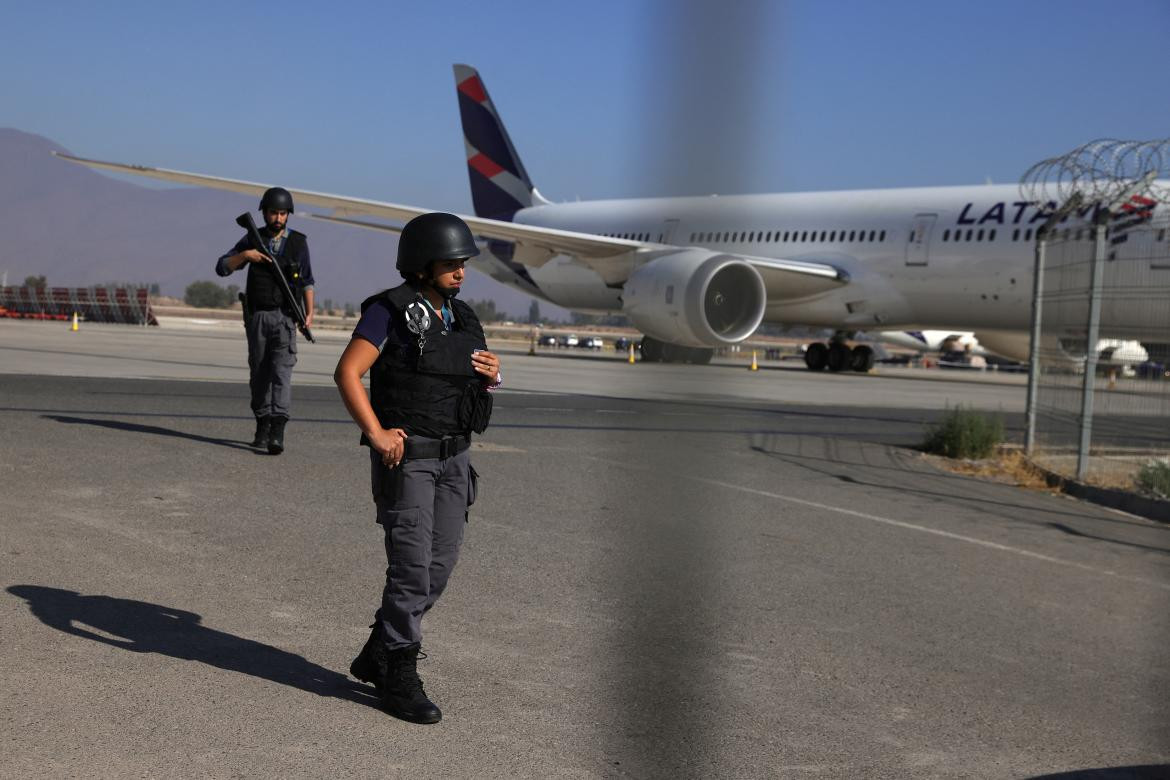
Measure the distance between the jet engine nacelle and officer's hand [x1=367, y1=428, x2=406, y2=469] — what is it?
15.7 m

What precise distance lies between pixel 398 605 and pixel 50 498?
3715mm

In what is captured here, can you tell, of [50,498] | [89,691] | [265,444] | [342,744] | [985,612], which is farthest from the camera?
[265,444]

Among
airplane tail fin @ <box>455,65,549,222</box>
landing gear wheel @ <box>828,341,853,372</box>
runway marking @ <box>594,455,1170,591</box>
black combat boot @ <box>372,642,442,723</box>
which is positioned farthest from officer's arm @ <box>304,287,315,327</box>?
airplane tail fin @ <box>455,65,549,222</box>

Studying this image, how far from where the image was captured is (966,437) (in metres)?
11.6

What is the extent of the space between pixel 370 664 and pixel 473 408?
82 centimetres

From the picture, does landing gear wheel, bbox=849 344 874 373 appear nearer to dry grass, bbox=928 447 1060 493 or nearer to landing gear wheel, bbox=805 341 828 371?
landing gear wheel, bbox=805 341 828 371

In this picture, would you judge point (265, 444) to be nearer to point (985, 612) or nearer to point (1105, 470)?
point (985, 612)

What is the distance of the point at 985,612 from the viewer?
5.48 meters

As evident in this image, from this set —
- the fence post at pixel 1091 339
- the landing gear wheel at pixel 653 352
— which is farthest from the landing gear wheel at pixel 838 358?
the fence post at pixel 1091 339

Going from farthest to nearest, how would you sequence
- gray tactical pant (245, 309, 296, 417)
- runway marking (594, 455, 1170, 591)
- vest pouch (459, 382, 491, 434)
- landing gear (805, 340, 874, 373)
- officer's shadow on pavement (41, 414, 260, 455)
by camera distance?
landing gear (805, 340, 874, 373) < officer's shadow on pavement (41, 414, 260, 455) < gray tactical pant (245, 309, 296, 417) < runway marking (594, 455, 1170, 591) < vest pouch (459, 382, 491, 434)

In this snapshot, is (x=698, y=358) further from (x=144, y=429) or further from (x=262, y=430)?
(x=144, y=429)

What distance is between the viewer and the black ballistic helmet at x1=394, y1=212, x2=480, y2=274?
3.85 metres

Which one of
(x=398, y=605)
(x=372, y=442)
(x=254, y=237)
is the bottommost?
(x=398, y=605)

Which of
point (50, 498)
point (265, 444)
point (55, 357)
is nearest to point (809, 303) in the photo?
point (55, 357)
